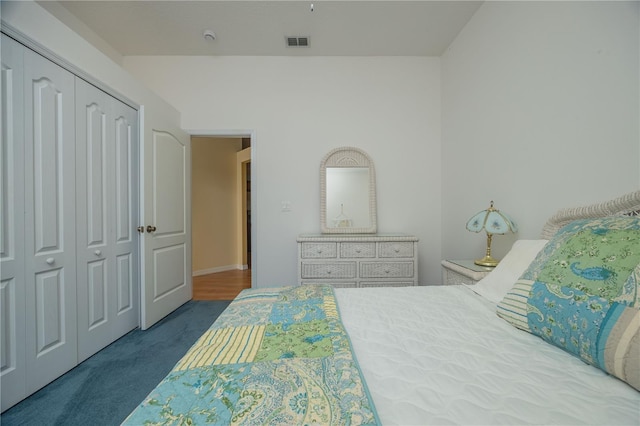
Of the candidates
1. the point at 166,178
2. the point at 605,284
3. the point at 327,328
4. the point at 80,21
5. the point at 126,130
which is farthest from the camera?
the point at 166,178

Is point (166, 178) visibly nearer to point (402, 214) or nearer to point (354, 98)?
point (354, 98)

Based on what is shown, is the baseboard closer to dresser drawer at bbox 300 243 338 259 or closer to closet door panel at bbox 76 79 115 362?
closet door panel at bbox 76 79 115 362

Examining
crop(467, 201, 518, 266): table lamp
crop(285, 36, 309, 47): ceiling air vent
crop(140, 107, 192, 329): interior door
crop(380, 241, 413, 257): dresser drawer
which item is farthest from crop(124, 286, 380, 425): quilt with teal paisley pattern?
crop(285, 36, 309, 47): ceiling air vent

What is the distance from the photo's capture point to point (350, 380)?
601mm

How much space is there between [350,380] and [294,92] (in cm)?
289

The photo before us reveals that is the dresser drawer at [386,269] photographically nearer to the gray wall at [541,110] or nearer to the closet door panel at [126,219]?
the gray wall at [541,110]

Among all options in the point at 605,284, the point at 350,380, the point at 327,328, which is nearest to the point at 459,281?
the point at 605,284

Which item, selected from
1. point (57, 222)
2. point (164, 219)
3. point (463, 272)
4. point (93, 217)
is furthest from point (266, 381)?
point (164, 219)

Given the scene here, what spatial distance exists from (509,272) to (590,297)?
1.75 ft

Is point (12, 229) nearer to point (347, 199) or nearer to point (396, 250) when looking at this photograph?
point (347, 199)

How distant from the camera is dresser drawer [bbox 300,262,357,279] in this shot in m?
2.38

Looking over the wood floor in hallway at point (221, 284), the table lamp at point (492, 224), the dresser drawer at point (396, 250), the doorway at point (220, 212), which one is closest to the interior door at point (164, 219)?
the wood floor in hallway at point (221, 284)

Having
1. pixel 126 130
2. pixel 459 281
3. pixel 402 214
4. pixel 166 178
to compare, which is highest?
A: pixel 126 130

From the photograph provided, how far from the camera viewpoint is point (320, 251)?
2.40 metres
